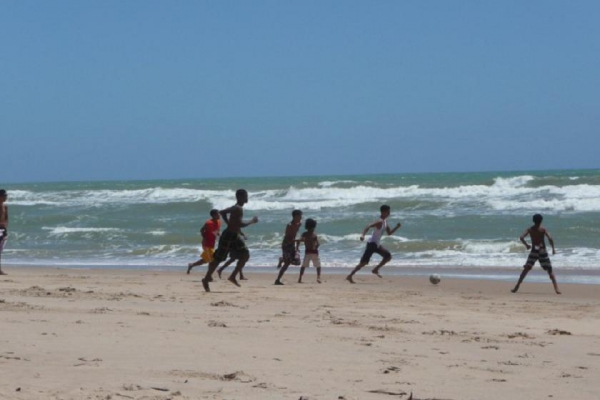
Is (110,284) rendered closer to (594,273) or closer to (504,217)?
(594,273)

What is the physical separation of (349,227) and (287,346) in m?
22.0

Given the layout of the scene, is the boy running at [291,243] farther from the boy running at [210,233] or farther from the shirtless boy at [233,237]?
the shirtless boy at [233,237]

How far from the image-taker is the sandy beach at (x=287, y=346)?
5.39 metres

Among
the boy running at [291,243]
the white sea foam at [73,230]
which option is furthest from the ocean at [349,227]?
the boy running at [291,243]

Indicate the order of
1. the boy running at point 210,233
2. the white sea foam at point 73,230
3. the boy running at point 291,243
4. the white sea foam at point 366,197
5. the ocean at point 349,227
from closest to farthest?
the boy running at point 291,243, the boy running at point 210,233, the ocean at point 349,227, the white sea foam at point 73,230, the white sea foam at point 366,197

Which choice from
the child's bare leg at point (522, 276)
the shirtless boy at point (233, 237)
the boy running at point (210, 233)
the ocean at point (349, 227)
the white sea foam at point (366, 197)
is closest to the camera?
the shirtless boy at point (233, 237)

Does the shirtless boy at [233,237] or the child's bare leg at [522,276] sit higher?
the shirtless boy at [233,237]

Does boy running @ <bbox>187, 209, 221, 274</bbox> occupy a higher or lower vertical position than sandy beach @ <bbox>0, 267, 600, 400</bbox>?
higher

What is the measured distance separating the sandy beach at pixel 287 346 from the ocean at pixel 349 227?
657 cm

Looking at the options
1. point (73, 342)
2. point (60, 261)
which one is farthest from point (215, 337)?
point (60, 261)

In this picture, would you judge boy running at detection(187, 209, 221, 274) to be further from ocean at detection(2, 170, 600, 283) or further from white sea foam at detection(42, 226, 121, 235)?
white sea foam at detection(42, 226, 121, 235)

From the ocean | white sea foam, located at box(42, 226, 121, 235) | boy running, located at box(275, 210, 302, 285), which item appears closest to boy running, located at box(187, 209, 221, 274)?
boy running, located at box(275, 210, 302, 285)

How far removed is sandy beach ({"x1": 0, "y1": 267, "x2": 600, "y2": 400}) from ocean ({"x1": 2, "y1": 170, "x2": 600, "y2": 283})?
259 inches

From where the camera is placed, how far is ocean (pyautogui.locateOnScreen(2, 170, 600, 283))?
19688 millimetres
